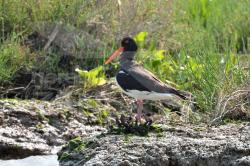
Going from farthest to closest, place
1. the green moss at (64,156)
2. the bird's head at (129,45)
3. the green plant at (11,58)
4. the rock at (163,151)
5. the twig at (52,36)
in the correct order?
the twig at (52,36) → the green plant at (11,58) → the bird's head at (129,45) → the green moss at (64,156) → the rock at (163,151)

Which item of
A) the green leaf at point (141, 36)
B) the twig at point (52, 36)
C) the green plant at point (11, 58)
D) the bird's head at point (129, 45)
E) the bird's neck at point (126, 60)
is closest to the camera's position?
the bird's neck at point (126, 60)

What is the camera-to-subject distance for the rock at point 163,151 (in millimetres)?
6926

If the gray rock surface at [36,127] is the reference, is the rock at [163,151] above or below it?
above

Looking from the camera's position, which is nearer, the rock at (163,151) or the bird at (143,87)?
the rock at (163,151)

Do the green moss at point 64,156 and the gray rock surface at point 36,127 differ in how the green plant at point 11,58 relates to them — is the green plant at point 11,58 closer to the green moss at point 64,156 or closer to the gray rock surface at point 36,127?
the gray rock surface at point 36,127

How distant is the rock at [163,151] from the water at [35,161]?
2.97ft

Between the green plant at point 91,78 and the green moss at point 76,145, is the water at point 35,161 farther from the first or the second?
the green plant at point 91,78

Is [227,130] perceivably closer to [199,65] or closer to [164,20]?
[199,65]

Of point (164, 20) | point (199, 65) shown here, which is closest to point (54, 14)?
point (164, 20)

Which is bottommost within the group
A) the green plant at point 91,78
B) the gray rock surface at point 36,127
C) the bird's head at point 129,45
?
the gray rock surface at point 36,127

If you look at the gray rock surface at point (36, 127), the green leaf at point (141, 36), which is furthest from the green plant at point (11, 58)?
the green leaf at point (141, 36)

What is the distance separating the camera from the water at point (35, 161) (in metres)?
8.17

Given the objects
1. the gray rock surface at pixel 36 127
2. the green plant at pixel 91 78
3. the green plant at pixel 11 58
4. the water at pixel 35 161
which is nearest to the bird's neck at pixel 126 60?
the gray rock surface at pixel 36 127

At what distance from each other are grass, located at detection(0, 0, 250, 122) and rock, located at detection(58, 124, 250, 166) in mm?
1453
